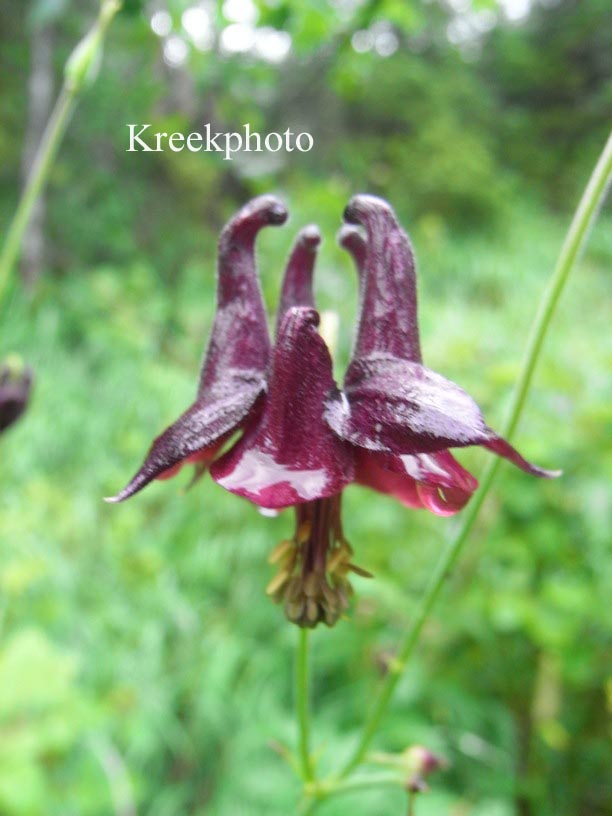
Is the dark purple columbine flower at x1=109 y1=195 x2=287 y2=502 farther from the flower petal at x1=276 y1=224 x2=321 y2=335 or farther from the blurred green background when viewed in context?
the blurred green background

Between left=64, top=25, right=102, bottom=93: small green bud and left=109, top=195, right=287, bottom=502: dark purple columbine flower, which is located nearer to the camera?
left=109, top=195, right=287, bottom=502: dark purple columbine flower

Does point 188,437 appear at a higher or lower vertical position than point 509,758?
higher

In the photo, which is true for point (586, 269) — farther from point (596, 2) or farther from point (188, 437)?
point (188, 437)

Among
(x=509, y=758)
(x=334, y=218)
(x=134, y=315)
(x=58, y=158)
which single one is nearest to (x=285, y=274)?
(x=509, y=758)

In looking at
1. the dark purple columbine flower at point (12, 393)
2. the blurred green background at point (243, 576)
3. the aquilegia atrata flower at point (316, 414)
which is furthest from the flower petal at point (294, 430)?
the dark purple columbine flower at point (12, 393)

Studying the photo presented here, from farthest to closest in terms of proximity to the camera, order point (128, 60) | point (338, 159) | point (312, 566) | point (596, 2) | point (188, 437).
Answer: point (596, 2) → point (338, 159) → point (128, 60) → point (312, 566) → point (188, 437)

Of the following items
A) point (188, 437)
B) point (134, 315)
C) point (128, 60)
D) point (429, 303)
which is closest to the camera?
point (188, 437)

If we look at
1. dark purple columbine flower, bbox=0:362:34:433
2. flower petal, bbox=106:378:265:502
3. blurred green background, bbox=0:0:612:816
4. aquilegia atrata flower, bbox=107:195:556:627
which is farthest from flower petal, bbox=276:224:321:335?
dark purple columbine flower, bbox=0:362:34:433
